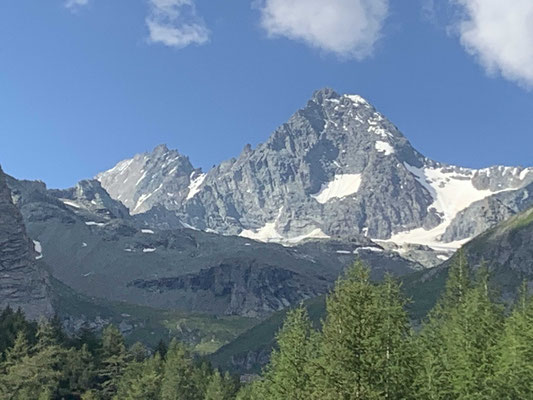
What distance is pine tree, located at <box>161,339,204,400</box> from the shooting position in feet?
386

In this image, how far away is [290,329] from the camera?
227 feet

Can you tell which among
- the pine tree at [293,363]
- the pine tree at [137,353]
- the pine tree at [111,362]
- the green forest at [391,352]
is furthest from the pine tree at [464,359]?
the pine tree at [137,353]

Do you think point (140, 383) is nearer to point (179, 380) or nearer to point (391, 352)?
point (179, 380)

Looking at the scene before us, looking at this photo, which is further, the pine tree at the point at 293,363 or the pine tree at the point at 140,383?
the pine tree at the point at 140,383

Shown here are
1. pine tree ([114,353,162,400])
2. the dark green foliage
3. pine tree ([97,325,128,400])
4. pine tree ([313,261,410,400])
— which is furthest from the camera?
the dark green foliage

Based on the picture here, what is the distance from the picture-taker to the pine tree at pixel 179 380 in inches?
4633

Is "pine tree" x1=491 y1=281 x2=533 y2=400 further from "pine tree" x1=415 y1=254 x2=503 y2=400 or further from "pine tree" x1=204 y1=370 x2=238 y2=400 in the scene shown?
"pine tree" x1=204 y1=370 x2=238 y2=400

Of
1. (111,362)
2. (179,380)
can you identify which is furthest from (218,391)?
(111,362)

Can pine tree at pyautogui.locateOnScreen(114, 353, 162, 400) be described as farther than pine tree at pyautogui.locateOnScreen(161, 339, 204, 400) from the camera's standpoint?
No

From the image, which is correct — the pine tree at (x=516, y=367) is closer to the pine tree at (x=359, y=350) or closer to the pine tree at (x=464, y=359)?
the pine tree at (x=464, y=359)

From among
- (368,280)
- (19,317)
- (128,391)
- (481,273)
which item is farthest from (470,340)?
(19,317)

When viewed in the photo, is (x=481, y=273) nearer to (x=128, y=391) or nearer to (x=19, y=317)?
(x=128, y=391)

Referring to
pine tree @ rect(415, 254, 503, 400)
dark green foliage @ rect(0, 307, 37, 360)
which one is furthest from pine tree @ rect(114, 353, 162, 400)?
pine tree @ rect(415, 254, 503, 400)

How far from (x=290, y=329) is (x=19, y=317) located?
94823 millimetres
